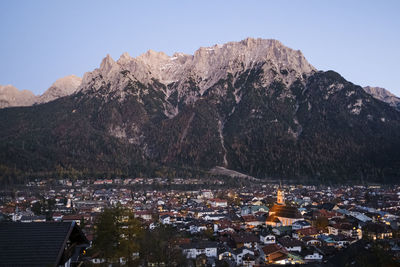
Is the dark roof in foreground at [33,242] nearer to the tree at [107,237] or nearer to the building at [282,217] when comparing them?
the tree at [107,237]

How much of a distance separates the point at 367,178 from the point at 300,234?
100m

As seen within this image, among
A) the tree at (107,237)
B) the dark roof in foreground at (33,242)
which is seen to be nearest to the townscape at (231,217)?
the tree at (107,237)

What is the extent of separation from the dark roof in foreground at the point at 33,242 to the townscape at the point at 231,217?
710 cm

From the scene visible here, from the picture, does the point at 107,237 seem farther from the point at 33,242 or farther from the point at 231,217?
the point at 231,217

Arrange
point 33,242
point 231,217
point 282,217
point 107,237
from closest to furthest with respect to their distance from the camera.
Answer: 1. point 33,242
2. point 107,237
3. point 282,217
4. point 231,217

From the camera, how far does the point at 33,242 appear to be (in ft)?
37.9

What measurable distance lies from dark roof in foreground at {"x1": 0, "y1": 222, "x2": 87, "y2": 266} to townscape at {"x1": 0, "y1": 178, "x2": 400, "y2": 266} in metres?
7.10

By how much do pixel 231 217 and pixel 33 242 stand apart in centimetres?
6366

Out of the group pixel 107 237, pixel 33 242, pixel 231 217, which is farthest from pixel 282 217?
pixel 33 242

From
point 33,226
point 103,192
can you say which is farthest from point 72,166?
point 33,226

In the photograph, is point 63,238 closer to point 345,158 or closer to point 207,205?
point 207,205

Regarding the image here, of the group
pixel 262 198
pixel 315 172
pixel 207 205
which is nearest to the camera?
pixel 207 205

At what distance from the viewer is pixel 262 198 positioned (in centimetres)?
10012

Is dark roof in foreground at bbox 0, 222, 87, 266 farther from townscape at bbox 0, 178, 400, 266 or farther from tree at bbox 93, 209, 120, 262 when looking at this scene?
townscape at bbox 0, 178, 400, 266
